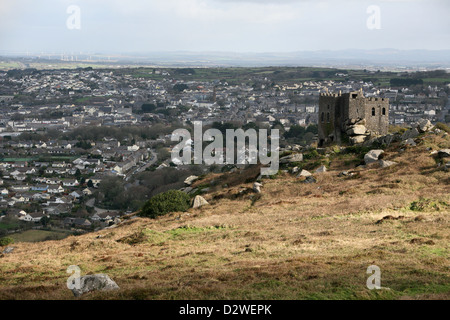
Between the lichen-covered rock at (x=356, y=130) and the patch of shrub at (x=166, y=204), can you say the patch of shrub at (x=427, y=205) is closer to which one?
the patch of shrub at (x=166, y=204)

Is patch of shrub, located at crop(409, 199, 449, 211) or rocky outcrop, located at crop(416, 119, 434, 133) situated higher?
rocky outcrop, located at crop(416, 119, 434, 133)

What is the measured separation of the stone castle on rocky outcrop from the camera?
2742 cm

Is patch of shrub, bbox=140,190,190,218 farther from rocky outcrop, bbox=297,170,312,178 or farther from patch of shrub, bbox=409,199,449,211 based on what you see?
patch of shrub, bbox=409,199,449,211

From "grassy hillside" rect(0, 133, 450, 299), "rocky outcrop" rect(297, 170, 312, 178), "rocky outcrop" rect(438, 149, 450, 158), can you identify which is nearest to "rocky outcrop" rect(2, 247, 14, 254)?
"grassy hillside" rect(0, 133, 450, 299)

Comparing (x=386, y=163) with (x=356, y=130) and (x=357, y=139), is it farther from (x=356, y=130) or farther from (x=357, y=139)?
(x=356, y=130)

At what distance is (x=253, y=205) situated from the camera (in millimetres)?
20688

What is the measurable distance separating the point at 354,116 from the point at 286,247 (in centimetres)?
1578

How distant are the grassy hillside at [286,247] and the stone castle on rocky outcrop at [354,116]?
3590mm

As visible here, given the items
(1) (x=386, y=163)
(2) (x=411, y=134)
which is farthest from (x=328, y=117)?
(1) (x=386, y=163)

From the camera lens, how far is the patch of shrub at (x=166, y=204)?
2191cm

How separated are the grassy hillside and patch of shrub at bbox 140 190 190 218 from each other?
0.89 meters

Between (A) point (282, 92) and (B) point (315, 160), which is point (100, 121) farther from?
(B) point (315, 160)

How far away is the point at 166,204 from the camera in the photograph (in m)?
22.0
